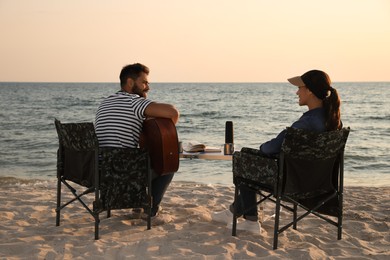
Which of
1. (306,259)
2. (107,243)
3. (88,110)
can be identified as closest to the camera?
(306,259)

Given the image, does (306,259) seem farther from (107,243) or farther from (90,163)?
(90,163)

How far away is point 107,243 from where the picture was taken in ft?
12.8

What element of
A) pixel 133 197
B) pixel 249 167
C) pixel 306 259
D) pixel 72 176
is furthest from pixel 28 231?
pixel 306 259

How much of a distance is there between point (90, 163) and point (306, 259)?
1690mm

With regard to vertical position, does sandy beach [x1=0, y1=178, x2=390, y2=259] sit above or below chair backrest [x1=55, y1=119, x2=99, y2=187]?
below

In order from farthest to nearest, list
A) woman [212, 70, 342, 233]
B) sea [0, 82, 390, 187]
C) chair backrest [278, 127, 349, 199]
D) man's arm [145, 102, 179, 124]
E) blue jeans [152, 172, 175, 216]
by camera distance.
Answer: sea [0, 82, 390, 187] < blue jeans [152, 172, 175, 216] < man's arm [145, 102, 179, 124] < woman [212, 70, 342, 233] < chair backrest [278, 127, 349, 199]

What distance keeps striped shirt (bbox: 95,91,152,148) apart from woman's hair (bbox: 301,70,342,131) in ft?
3.94

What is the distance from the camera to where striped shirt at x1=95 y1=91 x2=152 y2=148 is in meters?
4.12

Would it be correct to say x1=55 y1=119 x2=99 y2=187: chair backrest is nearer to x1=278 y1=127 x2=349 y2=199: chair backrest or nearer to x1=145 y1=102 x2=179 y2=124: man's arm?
x1=145 y1=102 x2=179 y2=124: man's arm

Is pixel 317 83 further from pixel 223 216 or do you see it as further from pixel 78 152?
pixel 78 152

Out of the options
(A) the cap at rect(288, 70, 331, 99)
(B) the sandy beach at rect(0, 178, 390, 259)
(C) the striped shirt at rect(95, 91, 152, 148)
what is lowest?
(B) the sandy beach at rect(0, 178, 390, 259)

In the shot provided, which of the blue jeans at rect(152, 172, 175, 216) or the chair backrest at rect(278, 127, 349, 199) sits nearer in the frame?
the chair backrest at rect(278, 127, 349, 199)

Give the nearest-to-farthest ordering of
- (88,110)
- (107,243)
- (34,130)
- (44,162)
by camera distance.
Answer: (107,243) → (44,162) → (34,130) → (88,110)

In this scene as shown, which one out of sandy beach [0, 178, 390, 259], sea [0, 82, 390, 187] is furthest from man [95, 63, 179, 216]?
sandy beach [0, 178, 390, 259]
